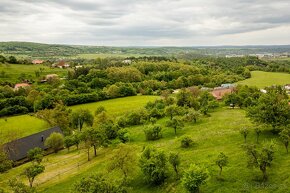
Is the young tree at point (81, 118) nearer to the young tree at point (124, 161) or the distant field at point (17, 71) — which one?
the young tree at point (124, 161)

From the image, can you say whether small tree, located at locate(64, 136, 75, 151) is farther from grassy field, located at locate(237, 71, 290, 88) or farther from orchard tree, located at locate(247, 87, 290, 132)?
grassy field, located at locate(237, 71, 290, 88)

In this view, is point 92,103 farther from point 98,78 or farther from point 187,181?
point 187,181

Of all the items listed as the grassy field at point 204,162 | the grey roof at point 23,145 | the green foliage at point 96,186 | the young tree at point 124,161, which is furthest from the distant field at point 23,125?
the green foliage at point 96,186

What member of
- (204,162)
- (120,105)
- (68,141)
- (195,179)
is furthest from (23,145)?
(120,105)

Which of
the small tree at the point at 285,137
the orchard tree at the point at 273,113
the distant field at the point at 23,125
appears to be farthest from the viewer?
the distant field at the point at 23,125

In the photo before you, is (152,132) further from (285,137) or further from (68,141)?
(285,137)

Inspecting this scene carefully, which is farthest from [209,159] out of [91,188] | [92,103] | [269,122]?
[92,103]
